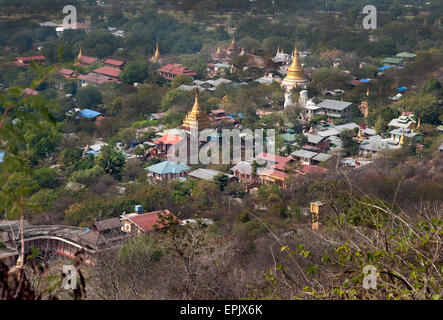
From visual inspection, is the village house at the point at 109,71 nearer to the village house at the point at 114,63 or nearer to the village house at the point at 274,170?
the village house at the point at 114,63

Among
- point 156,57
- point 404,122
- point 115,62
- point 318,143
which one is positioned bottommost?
point 318,143

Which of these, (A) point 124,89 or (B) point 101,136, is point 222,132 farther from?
(A) point 124,89

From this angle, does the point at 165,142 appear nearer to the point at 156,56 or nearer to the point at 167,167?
the point at 167,167

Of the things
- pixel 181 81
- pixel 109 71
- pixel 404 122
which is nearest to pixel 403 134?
pixel 404 122

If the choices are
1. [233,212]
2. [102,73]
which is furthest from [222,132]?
[102,73]

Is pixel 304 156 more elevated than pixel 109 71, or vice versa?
pixel 109 71

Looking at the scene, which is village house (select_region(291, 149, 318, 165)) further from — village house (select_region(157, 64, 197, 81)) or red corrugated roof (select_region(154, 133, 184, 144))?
village house (select_region(157, 64, 197, 81))
